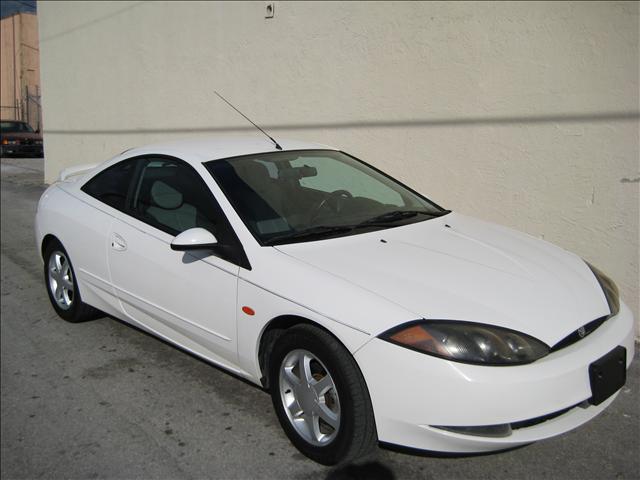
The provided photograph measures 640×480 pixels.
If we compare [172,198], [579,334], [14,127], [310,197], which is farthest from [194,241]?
[14,127]

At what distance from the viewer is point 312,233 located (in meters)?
3.23

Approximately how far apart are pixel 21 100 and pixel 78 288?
1201 inches

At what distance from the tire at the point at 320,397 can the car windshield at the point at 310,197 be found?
585mm

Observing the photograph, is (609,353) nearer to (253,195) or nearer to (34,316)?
(253,195)

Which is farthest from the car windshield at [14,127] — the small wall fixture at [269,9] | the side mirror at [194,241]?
the side mirror at [194,241]

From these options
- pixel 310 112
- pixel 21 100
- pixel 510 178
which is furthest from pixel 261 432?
pixel 21 100

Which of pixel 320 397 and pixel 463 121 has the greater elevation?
pixel 463 121

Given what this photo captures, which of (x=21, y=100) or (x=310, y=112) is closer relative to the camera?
(x=310, y=112)

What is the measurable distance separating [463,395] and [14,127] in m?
25.4

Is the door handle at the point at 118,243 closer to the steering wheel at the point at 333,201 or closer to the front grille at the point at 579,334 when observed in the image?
the steering wheel at the point at 333,201

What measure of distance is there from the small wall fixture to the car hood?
492 cm

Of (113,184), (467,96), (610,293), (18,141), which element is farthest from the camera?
(18,141)

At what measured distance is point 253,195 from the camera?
3.43m

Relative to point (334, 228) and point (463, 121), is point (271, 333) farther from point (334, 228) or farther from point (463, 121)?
point (463, 121)
